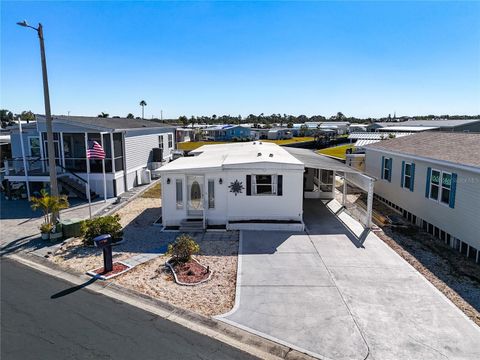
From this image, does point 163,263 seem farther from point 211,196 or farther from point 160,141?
point 160,141

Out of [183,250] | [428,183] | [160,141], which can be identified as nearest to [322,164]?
[428,183]

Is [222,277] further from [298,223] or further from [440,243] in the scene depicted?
[440,243]

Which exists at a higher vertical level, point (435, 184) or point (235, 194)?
point (435, 184)

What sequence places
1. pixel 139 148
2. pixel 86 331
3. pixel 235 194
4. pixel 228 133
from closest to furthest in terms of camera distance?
pixel 86 331, pixel 235 194, pixel 139 148, pixel 228 133

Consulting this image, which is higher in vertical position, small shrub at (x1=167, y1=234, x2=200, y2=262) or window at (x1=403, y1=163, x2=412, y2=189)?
window at (x1=403, y1=163, x2=412, y2=189)

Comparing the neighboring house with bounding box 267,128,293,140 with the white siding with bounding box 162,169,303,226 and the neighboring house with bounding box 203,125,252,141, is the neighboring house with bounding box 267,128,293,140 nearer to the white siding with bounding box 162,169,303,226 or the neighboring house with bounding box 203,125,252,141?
the neighboring house with bounding box 203,125,252,141

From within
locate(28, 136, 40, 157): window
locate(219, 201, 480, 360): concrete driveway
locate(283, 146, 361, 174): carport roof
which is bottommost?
locate(219, 201, 480, 360): concrete driveway

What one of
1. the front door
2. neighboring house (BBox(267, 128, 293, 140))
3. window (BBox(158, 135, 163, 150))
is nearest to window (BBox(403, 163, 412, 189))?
the front door
